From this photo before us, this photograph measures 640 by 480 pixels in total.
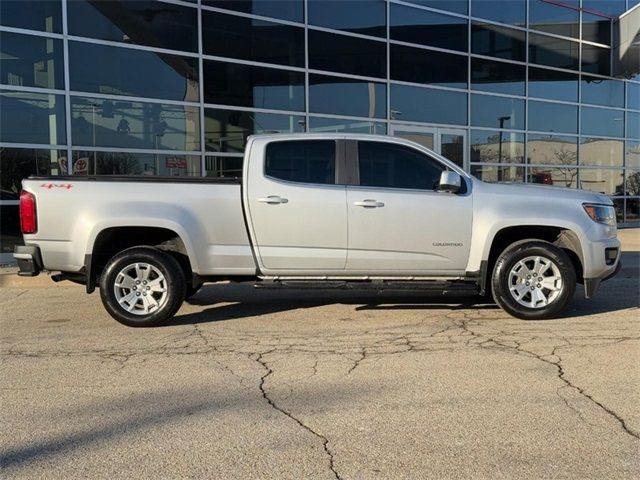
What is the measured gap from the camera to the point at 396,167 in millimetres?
6676

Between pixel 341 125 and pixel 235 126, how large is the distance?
8.89 ft

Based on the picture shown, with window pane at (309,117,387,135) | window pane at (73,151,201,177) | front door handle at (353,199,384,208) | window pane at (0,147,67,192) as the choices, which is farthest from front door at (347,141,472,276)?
window pane at (309,117,387,135)

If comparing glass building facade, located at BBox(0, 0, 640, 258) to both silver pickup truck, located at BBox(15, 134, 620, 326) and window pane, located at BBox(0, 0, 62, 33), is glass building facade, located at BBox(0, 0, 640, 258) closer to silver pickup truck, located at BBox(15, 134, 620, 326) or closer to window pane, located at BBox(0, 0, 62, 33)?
window pane, located at BBox(0, 0, 62, 33)

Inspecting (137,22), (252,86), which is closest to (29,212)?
(137,22)

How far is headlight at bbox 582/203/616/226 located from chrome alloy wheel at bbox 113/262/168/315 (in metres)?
4.64

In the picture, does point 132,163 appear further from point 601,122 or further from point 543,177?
point 601,122

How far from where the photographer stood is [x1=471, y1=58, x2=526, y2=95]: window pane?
16.3 metres

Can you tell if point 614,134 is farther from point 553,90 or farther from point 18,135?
point 18,135

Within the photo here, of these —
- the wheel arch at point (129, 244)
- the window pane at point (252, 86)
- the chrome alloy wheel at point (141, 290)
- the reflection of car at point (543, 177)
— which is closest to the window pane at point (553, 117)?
the reflection of car at point (543, 177)

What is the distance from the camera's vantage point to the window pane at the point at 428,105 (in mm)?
15141

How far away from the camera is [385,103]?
49.0 ft

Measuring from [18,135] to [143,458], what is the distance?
364 inches

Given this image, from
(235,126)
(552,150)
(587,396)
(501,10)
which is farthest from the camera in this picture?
(552,150)

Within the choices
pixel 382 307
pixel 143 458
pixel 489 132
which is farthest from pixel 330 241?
pixel 489 132
